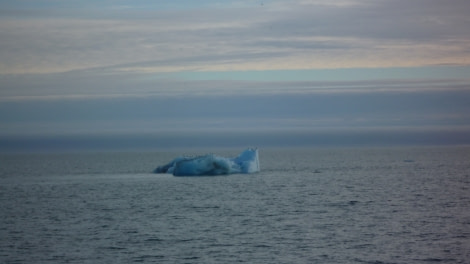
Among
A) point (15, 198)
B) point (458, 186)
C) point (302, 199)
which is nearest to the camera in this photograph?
point (302, 199)

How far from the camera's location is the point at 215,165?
246 feet

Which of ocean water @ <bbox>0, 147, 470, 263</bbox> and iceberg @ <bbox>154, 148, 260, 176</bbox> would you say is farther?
iceberg @ <bbox>154, 148, 260, 176</bbox>

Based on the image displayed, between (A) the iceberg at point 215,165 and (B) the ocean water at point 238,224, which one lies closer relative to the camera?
(B) the ocean water at point 238,224

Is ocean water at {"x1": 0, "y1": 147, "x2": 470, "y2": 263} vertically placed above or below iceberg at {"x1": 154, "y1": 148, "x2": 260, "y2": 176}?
below

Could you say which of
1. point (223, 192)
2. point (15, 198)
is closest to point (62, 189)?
point (15, 198)

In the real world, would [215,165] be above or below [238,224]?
above

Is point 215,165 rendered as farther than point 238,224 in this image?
Yes

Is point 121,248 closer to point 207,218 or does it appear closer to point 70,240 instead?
point 70,240

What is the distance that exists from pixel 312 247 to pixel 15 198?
105ft

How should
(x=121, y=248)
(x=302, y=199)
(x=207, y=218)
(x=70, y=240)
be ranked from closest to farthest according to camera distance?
(x=121, y=248), (x=70, y=240), (x=207, y=218), (x=302, y=199)

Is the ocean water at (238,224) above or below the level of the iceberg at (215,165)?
below

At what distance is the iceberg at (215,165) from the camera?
73.2m

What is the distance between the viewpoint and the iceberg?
73.2m

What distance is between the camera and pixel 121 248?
29.9 m
